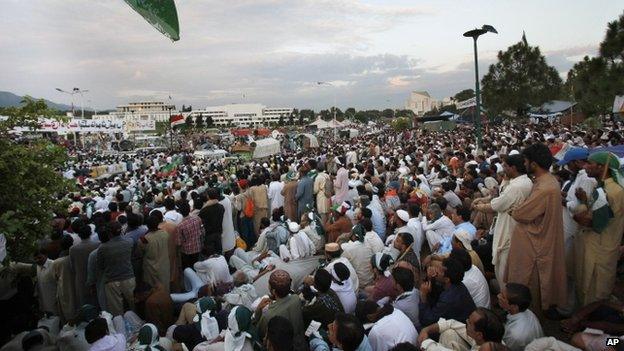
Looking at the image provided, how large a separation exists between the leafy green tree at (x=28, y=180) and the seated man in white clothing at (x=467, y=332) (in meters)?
3.40

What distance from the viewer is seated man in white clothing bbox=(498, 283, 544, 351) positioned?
3312mm

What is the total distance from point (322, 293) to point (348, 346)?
110 cm

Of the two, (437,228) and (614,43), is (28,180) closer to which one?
(437,228)

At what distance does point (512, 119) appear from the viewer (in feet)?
128

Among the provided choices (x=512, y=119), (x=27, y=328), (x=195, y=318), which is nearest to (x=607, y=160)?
(x=195, y=318)

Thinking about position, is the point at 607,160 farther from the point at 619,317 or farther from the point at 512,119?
the point at 512,119

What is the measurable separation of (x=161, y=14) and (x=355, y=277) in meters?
3.63

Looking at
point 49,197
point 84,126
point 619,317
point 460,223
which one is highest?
point 84,126

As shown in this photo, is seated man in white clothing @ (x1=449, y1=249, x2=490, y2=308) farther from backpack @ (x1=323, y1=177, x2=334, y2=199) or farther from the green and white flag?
backpack @ (x1=323, y1=177, x2=334, y2=199)

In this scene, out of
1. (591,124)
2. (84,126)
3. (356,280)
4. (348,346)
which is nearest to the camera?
(348,346)

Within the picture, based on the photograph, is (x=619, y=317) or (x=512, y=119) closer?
(x=619, y=317)

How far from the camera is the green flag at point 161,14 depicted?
6.46 feet

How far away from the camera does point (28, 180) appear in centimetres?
375

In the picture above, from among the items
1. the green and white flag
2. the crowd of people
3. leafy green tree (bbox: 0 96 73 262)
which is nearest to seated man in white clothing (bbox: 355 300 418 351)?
the crowd of people
